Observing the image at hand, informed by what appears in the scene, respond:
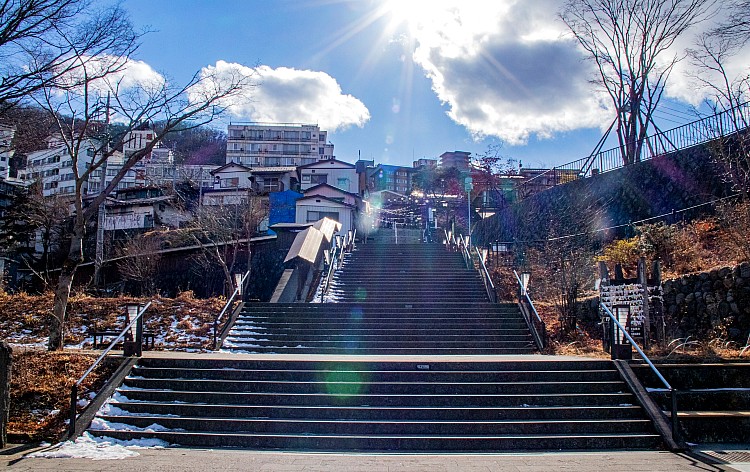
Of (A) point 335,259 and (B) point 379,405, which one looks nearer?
(B) point 379,405

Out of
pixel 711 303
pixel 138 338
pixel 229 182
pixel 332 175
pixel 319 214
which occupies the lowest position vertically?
pixel 138 338

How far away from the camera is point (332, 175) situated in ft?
145

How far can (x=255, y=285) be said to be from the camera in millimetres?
25500

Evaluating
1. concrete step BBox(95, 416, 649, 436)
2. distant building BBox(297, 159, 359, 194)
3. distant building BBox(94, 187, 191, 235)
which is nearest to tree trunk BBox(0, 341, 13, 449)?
concrete step BBox(95, 416, 649, 436)

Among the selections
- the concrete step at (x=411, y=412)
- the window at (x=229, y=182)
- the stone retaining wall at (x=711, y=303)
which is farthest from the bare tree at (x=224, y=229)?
the window at (x=229, y=182)

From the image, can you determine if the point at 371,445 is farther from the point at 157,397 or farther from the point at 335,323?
the point at 335,323

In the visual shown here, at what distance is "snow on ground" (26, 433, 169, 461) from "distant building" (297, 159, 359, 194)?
122ft

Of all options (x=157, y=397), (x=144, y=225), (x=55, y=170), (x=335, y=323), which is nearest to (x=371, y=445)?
(x=157, y=397)

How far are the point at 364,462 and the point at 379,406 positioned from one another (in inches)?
63.4

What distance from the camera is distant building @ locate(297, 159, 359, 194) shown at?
44.0 m

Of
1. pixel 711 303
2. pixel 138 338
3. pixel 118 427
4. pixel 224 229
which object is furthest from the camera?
pixel 224 229

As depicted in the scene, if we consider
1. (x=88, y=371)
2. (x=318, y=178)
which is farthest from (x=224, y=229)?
(x=318, y=178)

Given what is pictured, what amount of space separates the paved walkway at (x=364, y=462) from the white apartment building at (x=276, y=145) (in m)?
65.8

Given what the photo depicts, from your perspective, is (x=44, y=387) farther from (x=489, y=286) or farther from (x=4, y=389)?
(x=489, y=286)
